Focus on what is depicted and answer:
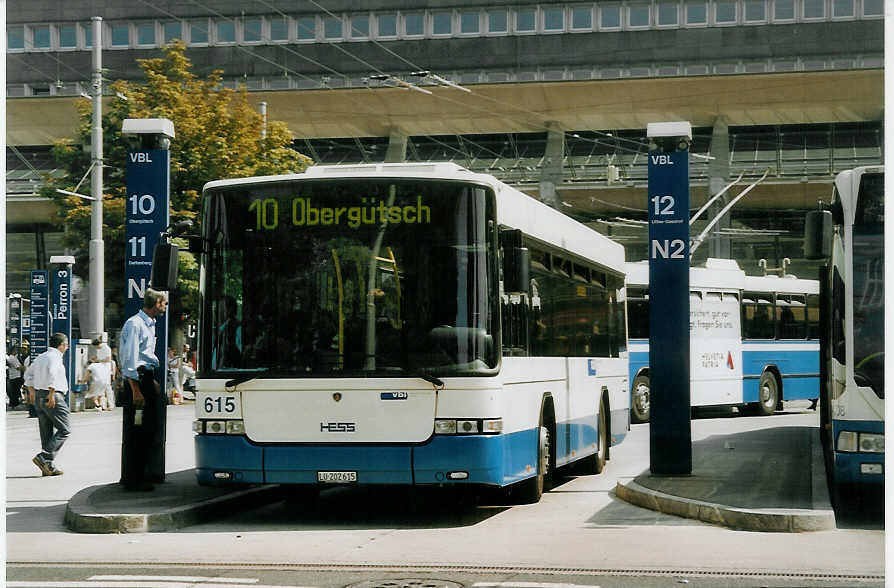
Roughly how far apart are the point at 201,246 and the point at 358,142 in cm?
3557

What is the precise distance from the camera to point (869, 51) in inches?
1634

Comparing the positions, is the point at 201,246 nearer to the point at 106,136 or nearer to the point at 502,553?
the point at 502,553

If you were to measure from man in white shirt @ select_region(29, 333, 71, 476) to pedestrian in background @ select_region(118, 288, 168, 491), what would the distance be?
308cm

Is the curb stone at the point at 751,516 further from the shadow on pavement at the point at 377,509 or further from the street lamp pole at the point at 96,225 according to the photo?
the street lamp pole at the point at 96,225

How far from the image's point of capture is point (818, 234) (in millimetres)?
11578

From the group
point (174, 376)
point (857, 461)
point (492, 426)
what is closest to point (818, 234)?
point (857, 461)

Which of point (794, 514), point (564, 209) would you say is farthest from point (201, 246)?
point (564, 209)

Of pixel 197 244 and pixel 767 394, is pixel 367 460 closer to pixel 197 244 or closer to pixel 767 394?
pixel 197 244

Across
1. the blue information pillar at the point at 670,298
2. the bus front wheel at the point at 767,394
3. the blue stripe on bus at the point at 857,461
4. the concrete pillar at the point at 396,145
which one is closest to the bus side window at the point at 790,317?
the bus front wheel at the point at 767,394

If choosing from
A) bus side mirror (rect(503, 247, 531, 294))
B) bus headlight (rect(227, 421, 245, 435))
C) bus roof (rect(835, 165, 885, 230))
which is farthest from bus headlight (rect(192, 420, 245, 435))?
bus roof (rect(835, 165, 885, 230))

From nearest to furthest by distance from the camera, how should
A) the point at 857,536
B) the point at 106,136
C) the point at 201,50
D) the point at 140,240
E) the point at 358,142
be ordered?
the point at 857,536 → the point at 140,240 → the point at 106,136 → the point at 358,142 → the point at 201,50

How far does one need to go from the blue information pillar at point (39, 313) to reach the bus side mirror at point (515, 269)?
2222cm

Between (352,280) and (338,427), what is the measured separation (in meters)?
1.14

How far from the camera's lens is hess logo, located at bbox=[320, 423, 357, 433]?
37.7ft
